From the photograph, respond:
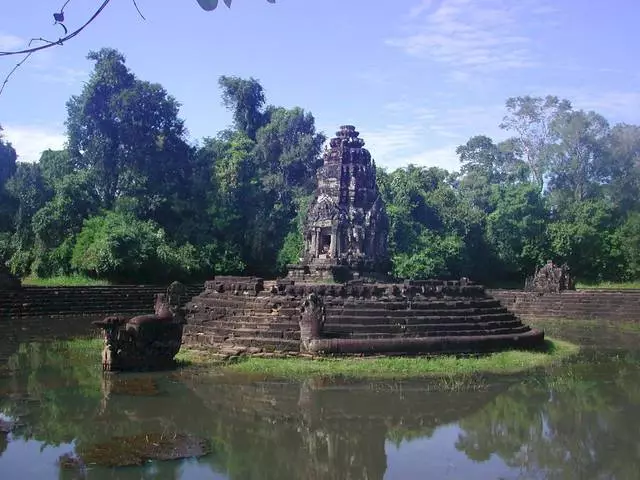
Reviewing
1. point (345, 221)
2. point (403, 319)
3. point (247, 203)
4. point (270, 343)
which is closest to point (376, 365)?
point (403, 319)

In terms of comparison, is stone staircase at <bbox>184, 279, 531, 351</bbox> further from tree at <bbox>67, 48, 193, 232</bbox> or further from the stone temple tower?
tree at <bbox>67, 48, 193, 232</bbox>

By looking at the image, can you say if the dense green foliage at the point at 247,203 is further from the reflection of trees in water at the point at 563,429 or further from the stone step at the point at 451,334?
the reflection of trees in water at the point at 563,429

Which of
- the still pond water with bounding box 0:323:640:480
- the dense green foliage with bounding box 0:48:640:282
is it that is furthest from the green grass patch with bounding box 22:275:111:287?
the still pond water with bounding box 0:323:640:480

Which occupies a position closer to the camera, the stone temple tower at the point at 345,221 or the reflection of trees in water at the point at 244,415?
the reflection of trees in water at the point at 244,415

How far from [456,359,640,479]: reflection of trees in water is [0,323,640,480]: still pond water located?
1.2 inches

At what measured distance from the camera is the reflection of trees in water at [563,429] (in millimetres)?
8344

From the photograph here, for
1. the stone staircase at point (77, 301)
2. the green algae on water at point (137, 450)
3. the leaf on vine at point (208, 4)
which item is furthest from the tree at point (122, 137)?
the leaf on vine at point (208, 4)

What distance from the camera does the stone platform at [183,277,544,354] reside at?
15.9 metres

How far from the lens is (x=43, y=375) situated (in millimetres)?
13398

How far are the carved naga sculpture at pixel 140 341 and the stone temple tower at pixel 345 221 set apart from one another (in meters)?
11.0

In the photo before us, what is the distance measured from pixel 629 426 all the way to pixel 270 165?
1570 inches

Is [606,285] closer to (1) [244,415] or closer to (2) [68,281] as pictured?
(2) [68,281]

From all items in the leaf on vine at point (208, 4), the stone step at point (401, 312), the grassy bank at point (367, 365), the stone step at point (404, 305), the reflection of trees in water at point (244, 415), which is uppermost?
the leaf on vine at point (208, 4)

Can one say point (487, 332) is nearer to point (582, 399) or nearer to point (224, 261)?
point (582, 399)
